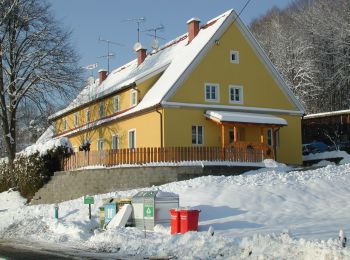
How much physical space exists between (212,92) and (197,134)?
2.89m

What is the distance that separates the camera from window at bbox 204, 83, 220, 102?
32.3 meters

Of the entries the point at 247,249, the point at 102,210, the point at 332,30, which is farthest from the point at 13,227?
the point at 332,30

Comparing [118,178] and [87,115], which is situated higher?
[87,115]

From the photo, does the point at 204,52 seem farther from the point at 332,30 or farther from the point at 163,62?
the point at 332,30

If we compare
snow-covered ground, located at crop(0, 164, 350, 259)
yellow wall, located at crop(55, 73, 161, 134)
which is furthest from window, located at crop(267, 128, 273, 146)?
snow-covered ground, located at crop(0, 164, 350, 259)

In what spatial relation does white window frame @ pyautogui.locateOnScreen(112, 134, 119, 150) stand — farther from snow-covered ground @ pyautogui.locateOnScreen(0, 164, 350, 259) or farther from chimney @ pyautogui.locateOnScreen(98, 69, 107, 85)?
chimney @ pyautogui.locateOnScreen(98, 69, 107, 85)

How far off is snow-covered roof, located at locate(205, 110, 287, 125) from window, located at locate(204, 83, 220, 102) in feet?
4.15

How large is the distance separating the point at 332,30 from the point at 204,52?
28.1 metres

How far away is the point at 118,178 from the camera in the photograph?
88.0 feet

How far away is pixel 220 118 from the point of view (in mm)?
29766

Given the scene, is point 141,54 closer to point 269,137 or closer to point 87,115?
point 87,115

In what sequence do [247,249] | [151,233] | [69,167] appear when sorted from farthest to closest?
[69,167], [151,233], [247,249]

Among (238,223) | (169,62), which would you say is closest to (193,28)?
(169,62)

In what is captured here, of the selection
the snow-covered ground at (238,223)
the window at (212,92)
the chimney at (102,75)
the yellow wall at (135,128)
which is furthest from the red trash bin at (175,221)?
the chimney at (102,75)
